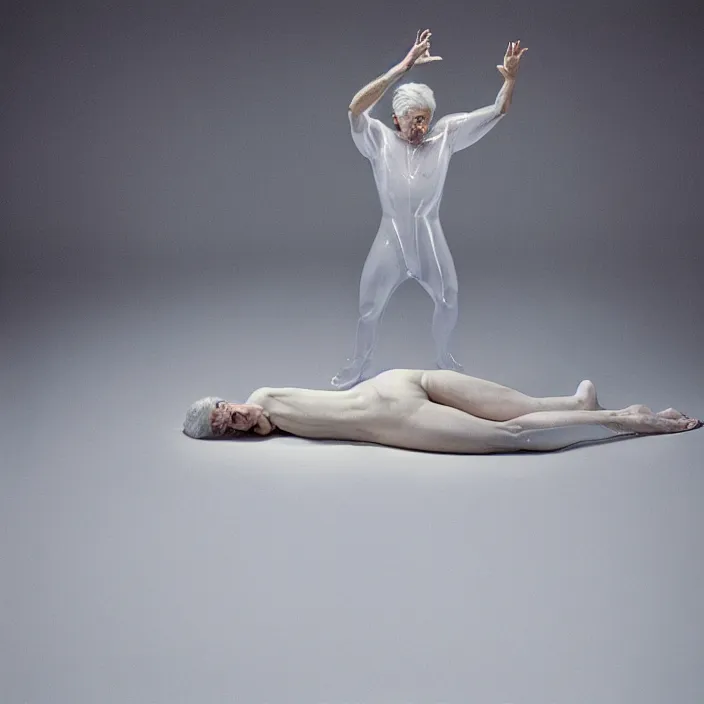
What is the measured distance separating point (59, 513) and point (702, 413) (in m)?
2.82

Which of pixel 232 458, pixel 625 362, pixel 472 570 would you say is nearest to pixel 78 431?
pixel 232 458

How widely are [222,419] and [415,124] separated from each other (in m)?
1.63

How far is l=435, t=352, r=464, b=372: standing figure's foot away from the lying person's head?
99cm

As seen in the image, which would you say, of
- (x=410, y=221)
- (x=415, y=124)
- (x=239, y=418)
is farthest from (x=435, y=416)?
(x=415, y=124)

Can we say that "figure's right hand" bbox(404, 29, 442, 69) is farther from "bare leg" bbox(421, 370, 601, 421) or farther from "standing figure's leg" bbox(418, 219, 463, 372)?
"bare leg" bbox(421, 370, 601, 421)

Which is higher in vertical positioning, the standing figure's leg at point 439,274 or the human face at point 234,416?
the standing figure's leg at point 439,274

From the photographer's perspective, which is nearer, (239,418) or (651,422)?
(651,422)

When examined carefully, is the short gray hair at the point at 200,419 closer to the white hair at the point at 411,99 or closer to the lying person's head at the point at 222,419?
the lying person's head at the point at 222,419

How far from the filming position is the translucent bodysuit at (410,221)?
5.44 meters

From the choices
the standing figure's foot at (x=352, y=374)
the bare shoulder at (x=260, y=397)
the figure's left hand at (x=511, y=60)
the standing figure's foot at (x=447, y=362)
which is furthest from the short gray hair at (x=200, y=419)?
the figure's left hand at (x=511, y=60)

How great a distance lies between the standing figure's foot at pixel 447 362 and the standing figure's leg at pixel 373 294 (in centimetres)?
33

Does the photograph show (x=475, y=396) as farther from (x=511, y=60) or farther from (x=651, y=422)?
(x=511, y=60)

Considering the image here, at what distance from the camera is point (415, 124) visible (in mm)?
5406

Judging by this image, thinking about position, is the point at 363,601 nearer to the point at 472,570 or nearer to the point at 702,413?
the point at 472,570
